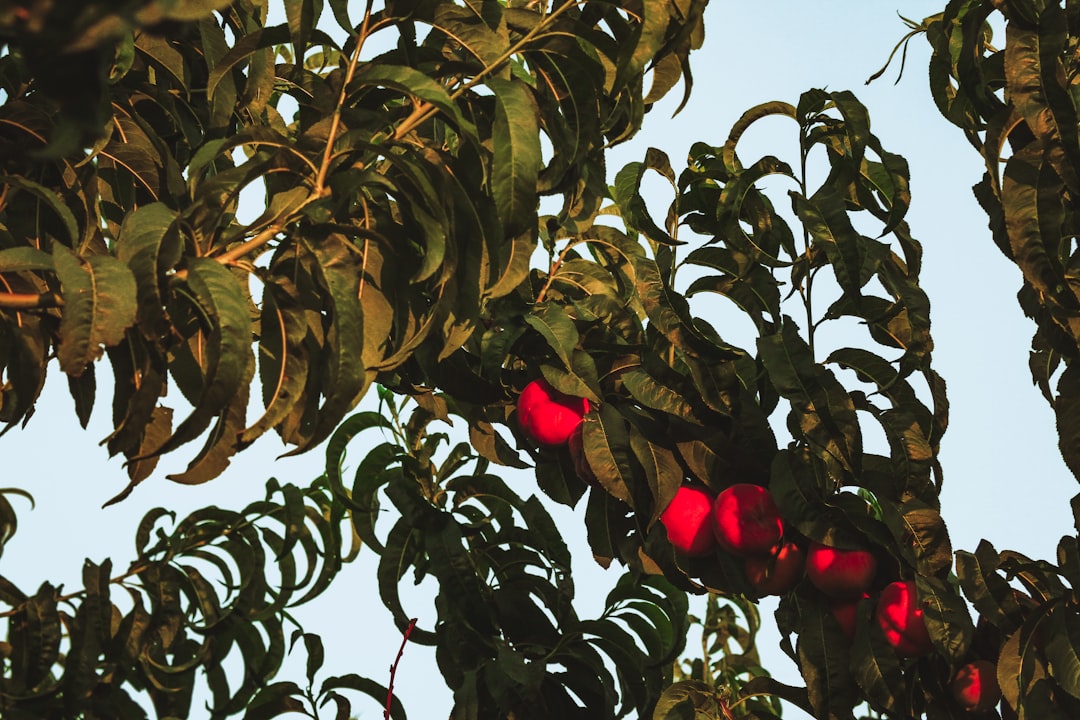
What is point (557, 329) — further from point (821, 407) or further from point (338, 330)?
point (338, 330)

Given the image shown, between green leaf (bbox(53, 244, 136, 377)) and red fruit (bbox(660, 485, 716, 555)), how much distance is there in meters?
1.09

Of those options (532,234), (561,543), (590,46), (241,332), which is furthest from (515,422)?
(241,332)

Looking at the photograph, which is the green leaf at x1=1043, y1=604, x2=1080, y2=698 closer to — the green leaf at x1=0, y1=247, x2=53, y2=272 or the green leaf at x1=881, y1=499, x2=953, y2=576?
the green leaf at x1=881, y1=499, x2=953, y2=576

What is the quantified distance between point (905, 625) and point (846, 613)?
14 centimetres

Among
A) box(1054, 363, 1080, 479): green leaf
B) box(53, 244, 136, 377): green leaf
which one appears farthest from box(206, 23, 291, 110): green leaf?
box(1054, 363, 1080, 479): green leaf

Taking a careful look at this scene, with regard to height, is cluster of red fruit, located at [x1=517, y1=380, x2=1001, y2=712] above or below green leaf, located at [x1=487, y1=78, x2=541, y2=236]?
below

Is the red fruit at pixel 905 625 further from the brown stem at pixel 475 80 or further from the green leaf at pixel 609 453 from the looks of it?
the brown stem at pixel 475 80

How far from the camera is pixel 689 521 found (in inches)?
84.6

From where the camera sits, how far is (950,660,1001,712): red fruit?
1.95 m

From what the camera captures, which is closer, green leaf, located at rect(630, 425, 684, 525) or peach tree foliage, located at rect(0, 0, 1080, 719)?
peach tree foliage, located at rect(0, 0, 1080, 719)

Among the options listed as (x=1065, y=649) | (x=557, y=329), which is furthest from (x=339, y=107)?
(x=1065, y=649)

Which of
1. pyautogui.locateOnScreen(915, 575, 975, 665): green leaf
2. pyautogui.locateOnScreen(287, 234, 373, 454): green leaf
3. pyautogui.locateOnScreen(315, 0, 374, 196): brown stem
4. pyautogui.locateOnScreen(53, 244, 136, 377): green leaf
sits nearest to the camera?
pyautogui.locateOnScreen(53, 244, 136, 377): green leaf

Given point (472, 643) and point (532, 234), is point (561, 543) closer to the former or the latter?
point (472, 643)

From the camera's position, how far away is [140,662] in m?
2.43
